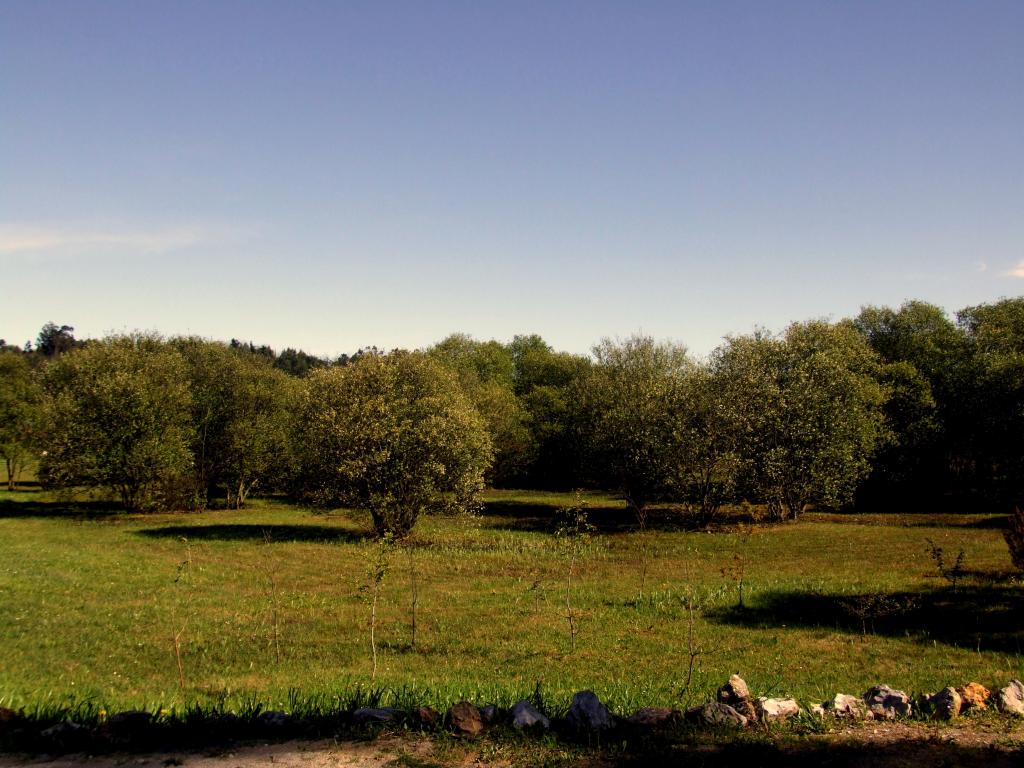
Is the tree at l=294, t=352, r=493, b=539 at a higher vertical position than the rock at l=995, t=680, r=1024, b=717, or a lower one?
higher

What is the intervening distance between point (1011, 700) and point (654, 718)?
600 centimetres

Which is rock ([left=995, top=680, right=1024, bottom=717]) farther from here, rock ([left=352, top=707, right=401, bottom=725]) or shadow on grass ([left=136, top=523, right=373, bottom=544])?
→ shadow on grass ([left=136, top=523, right=373, bottom=544])

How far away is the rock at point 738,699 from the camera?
35.1ft

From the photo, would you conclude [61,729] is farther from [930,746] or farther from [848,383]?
[848,383]

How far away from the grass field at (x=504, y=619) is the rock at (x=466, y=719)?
204 cm

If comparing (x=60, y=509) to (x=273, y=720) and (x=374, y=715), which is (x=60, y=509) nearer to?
(x=273, y=720)

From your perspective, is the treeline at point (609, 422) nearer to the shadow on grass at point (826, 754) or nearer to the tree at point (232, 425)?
the tree at point (232, 425)

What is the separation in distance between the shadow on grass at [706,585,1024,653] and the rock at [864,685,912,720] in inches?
362

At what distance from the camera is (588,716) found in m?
10.4

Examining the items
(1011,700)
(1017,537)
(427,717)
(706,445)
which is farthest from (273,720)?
(706,445)

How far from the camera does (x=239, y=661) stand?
17.8 meters

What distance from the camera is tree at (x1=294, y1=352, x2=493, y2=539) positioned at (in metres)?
39.5

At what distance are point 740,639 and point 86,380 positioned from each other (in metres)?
A: 55.1

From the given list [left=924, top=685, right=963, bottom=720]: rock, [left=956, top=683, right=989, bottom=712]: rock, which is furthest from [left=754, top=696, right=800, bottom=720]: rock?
[left=956, top=683, right=989, bottom=712]: rock
